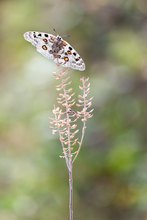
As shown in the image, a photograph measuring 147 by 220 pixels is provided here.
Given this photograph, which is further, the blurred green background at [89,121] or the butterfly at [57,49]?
the blurred green background at [89,121]

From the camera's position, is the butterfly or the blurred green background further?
the blurred green background

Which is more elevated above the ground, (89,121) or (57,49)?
(89,121)

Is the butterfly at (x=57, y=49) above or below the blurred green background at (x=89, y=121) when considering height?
below

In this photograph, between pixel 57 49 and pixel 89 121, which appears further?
pixel 89 121

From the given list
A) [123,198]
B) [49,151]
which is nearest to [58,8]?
[49,151]

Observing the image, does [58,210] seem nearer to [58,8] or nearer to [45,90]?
[45,90]

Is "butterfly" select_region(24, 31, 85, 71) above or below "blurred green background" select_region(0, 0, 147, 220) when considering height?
below
